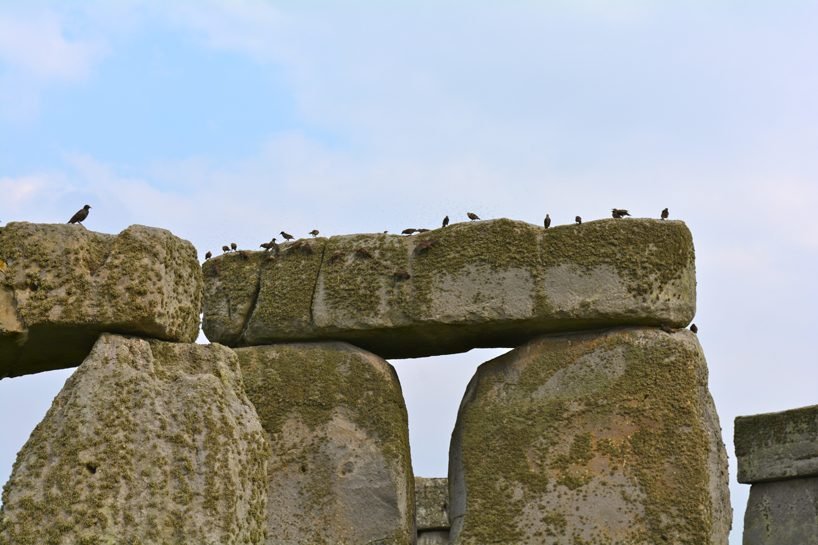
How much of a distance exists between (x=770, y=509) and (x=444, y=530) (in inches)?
144

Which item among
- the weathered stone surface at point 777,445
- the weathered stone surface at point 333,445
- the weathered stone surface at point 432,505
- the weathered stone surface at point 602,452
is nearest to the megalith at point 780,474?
the weathered stone surface at point 777,445

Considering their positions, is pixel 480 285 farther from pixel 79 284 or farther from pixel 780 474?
pixel 79 284

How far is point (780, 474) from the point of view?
10727 millimetres

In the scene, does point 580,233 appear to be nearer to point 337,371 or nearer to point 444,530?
point 337,371

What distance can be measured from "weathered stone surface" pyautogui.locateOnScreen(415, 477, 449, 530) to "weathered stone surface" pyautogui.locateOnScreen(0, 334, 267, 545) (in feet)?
29.1

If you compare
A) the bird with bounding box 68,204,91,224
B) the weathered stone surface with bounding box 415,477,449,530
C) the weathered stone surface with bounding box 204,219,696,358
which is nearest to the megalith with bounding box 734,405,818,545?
the weathered stone surface with bounding box 204,219,696,358

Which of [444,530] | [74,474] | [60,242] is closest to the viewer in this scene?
[74,474]

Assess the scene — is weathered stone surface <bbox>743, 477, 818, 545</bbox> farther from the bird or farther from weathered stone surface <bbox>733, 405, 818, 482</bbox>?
the bird

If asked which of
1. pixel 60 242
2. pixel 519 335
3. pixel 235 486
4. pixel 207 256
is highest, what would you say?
pixel 207 256

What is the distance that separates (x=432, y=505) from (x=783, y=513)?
3.90 meters

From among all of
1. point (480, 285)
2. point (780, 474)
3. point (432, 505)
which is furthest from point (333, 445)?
point (432, 505)

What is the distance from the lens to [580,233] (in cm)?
847

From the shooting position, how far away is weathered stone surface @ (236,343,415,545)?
8617 millimetres

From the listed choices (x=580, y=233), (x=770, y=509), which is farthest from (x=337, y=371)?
(x=770, y=509)
